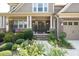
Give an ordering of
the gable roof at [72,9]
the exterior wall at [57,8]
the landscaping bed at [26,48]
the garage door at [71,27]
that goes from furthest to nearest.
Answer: the exterior wall at [57,8] → the gable roof at [72,9] → the garage door at [71,27] → the landscaping bed at [26,48]

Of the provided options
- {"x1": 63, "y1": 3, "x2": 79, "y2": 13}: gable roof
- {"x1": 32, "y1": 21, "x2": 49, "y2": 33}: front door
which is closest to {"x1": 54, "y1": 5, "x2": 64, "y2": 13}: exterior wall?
{"x1": 32, "y1": 21, "x2": 49, "y2": 33}: front door

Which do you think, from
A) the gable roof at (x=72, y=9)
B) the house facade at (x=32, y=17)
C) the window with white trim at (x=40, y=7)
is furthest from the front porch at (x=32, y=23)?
the gable roof at (x=72, y=9)

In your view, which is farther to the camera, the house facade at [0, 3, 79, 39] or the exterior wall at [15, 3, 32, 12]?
the exterior wall at [15, 3, 32, 12]

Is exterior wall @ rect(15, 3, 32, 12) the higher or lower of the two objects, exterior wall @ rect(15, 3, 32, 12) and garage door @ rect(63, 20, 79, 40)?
the higher

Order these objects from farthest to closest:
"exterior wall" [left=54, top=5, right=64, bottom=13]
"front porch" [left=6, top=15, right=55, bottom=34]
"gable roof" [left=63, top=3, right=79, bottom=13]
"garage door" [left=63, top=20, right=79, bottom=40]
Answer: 1. "exterior wall" [left=54, top=5, right=64, bottom=13]
2. "front porch" [left=6, top=15, right=55, bottom=34]
3. "gable roof" [left=63, top=3, right=79, bottom=13]
4. "garage door" [left=63, top=20, right=79, bottom=40]

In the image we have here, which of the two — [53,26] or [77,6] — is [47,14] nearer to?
[53,26]

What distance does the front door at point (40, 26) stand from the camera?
24.6m

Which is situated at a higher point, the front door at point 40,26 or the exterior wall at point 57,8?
the exterior wall at point 57,8

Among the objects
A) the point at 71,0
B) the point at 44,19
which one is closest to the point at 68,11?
the point at 44,19

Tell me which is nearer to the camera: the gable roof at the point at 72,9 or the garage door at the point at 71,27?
the garage door at the point at 71,27

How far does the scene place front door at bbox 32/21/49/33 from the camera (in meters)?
24.6

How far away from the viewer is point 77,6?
22.2m

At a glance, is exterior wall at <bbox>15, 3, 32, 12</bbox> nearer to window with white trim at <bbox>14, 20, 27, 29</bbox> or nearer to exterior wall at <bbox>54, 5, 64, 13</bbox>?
window with white trim at <bbox>14, 20, 27, 29</bbox>

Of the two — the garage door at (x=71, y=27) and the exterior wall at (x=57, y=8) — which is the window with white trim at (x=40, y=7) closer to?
the exterior wall at (x=57, y=8)
